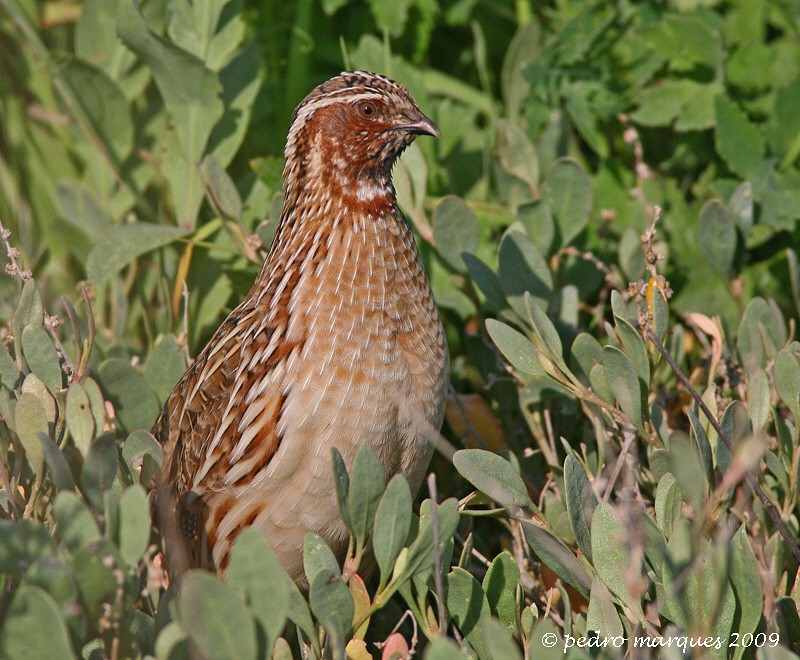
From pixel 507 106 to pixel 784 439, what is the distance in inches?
83.7

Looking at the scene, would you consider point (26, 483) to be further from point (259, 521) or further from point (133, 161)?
point (133, 161)

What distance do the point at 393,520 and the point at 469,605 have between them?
50cm

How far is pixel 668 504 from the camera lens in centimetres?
275

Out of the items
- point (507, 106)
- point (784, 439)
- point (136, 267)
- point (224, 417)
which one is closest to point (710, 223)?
point (784, 439)

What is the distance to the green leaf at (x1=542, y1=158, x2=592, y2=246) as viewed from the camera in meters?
4.04

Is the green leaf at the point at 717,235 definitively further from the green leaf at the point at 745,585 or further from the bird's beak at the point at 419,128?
the green leaf at the point at 745,585

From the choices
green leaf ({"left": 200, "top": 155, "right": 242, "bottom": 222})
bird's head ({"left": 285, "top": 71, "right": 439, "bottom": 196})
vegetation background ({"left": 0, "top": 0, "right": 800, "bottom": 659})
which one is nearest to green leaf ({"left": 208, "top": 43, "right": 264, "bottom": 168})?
vegetation background ({"left": 0, "top": 0, "right": 800, "bottom": 659})

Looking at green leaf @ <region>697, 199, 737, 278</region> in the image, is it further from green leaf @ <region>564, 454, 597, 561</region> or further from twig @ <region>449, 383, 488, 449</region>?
green leaf @ <region>564, 454, 597, 561</region>

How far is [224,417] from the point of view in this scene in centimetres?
313

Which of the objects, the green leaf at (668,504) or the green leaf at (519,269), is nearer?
the green leaf at (668,504)

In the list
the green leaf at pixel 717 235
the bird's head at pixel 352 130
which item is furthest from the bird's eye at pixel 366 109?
the green leaf at pixel 717 235

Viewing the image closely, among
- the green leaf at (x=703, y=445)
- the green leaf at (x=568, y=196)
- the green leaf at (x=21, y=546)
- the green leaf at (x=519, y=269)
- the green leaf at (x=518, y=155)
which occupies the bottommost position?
the green leaf at (x=703, y=445)

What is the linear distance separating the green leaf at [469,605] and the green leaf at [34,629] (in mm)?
1054

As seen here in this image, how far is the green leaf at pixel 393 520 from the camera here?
2.40 m
